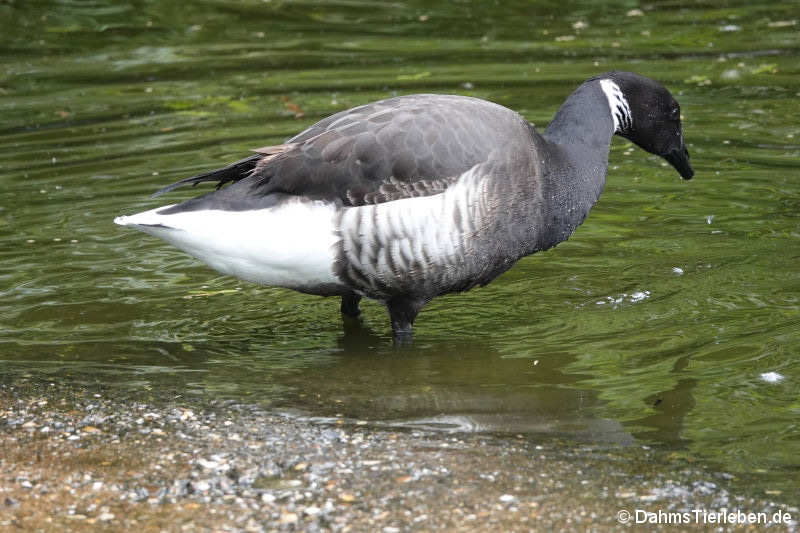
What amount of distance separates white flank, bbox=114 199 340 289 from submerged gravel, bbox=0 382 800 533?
3.53ft

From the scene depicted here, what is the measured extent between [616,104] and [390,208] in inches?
67.3

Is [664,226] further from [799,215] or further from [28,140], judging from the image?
[28,140]

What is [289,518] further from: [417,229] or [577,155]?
[577,155]

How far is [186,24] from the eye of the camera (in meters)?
14.9

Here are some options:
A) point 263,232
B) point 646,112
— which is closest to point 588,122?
point 646,112

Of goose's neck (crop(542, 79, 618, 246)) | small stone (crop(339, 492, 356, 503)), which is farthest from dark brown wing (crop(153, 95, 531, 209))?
small stone (crop(339, 492, 356, 503))

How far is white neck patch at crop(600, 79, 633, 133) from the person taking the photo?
6906 millimetres

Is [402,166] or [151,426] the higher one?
[402,166]

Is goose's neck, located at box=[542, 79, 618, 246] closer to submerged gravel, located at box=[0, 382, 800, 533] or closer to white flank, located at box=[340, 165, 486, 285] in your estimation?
white flank, located at box=[340, 165, 486, 285]

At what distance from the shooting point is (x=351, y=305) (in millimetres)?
7113

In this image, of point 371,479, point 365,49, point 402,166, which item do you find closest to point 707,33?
point 365,49

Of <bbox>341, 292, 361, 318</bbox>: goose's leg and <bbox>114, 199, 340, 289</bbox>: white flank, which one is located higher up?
<bbox>114, 199, 340, 289</bbox>: white flank

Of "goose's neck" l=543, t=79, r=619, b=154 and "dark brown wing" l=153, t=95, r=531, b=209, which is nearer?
"dark brown wing" l=153, t=95, r=531, b=209

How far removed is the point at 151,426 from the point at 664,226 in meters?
4.50
